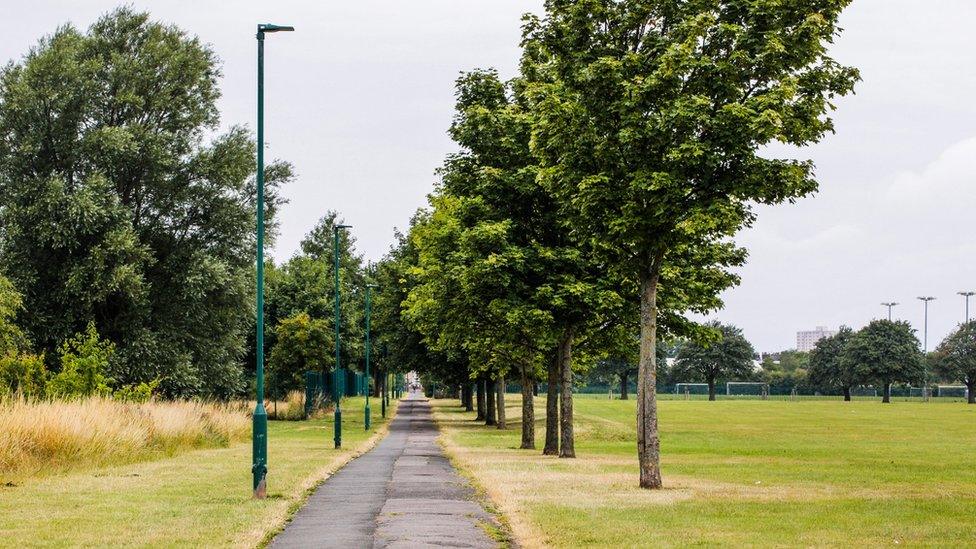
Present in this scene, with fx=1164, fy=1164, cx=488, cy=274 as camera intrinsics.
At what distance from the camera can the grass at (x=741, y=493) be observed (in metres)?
14.0

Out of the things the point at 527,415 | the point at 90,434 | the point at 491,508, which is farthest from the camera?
the point at 527,415

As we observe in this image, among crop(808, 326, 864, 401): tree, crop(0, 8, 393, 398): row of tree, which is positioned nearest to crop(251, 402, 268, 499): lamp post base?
crop(0, 8, 393, 398): row of tree

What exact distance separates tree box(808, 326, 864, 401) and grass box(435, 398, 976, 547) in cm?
9537

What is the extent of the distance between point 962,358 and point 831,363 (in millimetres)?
15658

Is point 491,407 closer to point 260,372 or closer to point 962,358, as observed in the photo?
point 260,372

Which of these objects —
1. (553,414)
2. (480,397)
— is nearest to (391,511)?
(553,414)

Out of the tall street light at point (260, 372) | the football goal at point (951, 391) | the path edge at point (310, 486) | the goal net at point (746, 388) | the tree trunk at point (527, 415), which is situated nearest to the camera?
the path edge at point (310, 486)

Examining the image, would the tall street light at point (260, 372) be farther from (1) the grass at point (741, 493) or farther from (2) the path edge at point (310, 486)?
(1) the grass at point (741, 493)

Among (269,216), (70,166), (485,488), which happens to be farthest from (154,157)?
(485,488)

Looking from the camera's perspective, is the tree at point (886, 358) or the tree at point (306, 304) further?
the tree at point (886, 358)

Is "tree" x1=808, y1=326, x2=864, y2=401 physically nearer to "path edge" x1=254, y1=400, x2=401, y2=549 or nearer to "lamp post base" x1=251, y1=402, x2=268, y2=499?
"path edge" x1=254, y1=400, x2=401, y2=549

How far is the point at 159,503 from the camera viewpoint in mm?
17422

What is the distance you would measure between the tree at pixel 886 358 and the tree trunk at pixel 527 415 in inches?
3783

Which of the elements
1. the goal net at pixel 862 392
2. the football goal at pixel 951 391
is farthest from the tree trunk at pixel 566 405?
the goal net at pixel 862 392
